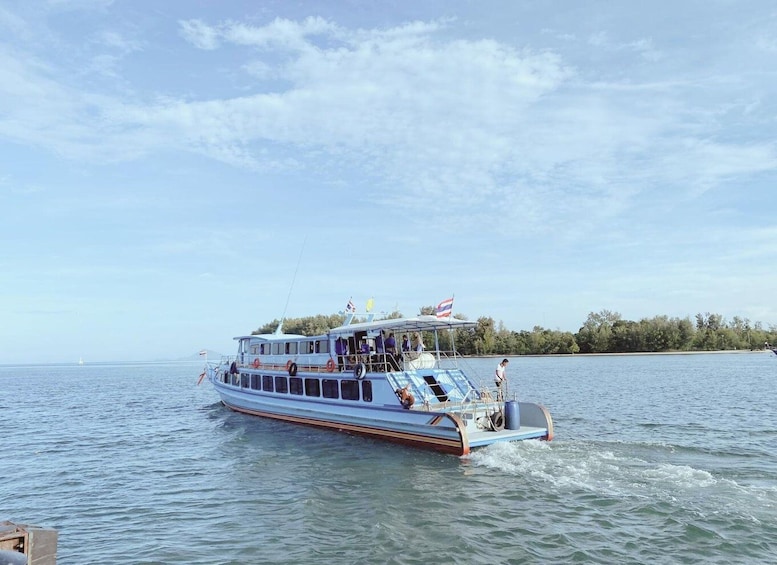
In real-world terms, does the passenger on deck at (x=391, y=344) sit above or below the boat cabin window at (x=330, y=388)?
above

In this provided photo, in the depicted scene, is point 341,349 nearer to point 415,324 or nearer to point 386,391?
point 386,391

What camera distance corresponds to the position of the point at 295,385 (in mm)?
31328

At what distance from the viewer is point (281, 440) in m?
26.5

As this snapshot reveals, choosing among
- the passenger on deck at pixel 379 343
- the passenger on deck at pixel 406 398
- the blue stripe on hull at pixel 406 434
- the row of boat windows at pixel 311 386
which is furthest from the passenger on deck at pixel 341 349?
the passenger on deck at pixel 406 398

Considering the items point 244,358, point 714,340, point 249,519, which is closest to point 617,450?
point 249,519

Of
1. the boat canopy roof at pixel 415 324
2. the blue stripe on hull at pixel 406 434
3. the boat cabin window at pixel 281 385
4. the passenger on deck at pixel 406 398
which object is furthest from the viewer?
the boat cabin window at pixel 281 385

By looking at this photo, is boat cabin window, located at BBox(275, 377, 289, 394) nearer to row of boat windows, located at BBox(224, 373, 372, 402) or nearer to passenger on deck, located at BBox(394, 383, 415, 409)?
row of boat windows, located at BBox(224, 373, 372, 402)

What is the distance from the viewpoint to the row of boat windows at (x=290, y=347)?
30453 mm

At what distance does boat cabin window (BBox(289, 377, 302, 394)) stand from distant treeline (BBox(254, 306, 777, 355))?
9360cm

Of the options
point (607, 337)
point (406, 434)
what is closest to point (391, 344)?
point (406, 434)

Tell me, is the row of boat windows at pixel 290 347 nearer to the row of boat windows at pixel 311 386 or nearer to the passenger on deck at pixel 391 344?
the row of boat windows at pixel 311 386

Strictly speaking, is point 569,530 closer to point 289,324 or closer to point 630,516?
point 630,516

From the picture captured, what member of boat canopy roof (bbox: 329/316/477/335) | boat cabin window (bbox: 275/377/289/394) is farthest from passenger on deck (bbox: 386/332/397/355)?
boat cabin window (bbox: 275/377/289/394)

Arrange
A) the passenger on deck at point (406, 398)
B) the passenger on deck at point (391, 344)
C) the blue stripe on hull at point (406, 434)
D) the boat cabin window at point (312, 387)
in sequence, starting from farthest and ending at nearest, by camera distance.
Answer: the boat cabin window at point (312, 387) → the passenger on deck at point (391, 344) → the passenger on deck at point (406, 398) → the blue stripe on hull at point (406, 434)
